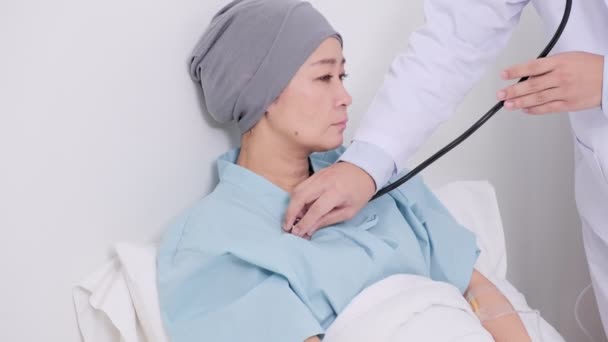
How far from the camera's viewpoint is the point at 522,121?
6.70ft

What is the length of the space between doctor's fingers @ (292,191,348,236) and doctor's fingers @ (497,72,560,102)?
0.32 meters

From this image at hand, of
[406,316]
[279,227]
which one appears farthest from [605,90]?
[279,227]

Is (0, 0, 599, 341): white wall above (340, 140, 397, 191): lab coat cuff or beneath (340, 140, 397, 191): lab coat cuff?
above

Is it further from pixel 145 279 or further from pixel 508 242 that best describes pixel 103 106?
pixel 508 242

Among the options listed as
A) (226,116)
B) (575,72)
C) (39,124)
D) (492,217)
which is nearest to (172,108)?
(226,116)

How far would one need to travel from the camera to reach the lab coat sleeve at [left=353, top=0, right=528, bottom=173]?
53.7 inches

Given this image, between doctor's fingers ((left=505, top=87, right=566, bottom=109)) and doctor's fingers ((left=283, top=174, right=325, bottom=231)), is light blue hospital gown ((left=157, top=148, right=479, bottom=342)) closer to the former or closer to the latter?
doctor's fingers ((left=283, top=174, right=325, bottom=231))

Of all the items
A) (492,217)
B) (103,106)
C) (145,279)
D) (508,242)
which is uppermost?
(103,106)

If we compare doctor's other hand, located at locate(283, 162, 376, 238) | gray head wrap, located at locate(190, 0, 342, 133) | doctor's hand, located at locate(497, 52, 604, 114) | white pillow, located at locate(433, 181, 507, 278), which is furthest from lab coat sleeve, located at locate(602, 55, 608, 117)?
white pillow, located at locate(433, 181, 507, 278)

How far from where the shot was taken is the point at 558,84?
3.58 feet

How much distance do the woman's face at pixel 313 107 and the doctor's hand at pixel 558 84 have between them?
0.36 m

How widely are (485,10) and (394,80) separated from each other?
0.21 meters

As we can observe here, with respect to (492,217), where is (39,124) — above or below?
above

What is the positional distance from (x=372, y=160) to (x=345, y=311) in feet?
0.91
